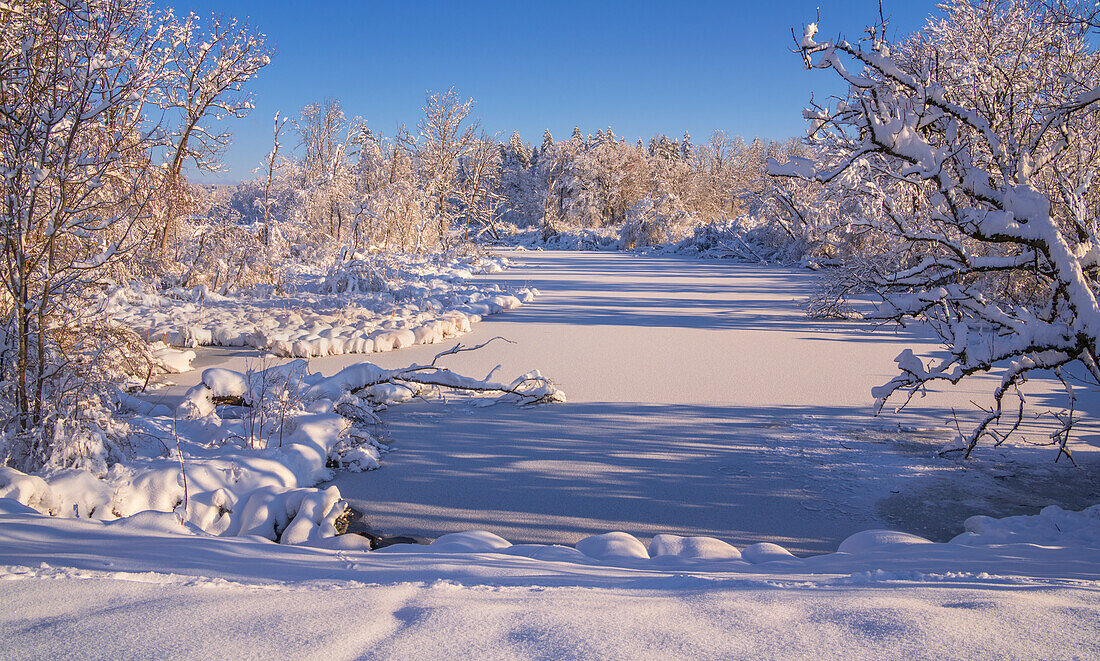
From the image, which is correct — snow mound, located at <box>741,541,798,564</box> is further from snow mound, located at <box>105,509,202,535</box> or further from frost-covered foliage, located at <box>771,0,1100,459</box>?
snow mound, located at <box>105,509,202,535</box>

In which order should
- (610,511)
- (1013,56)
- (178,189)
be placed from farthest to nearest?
1. (178,189)
2. (1013,56)
3. (610,511)

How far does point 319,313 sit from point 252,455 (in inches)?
249

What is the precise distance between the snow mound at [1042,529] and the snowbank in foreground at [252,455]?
328 centimetres

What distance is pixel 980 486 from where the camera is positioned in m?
3.94

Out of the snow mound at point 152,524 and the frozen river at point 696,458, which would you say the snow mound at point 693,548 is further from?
the snow mound at point 152,524

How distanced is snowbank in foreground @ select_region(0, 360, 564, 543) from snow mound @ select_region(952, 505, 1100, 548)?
328 cm

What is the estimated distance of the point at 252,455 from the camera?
4102 mm

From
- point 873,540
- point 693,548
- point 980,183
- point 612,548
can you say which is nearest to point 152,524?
point 612,548

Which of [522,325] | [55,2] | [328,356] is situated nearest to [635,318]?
[522,325]

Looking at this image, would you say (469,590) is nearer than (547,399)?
Yes

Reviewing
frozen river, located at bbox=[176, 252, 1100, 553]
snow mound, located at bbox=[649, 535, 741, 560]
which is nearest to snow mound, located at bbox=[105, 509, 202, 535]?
frozen river, located at bbox=[176, 252, 1100, 553]

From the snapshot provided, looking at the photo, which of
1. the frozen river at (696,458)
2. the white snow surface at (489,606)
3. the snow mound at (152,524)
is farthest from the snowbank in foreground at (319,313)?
the white snow surface at (489,606)

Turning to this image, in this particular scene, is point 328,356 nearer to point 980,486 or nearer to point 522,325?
point 522,325

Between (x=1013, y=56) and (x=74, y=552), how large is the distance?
6297 mm
